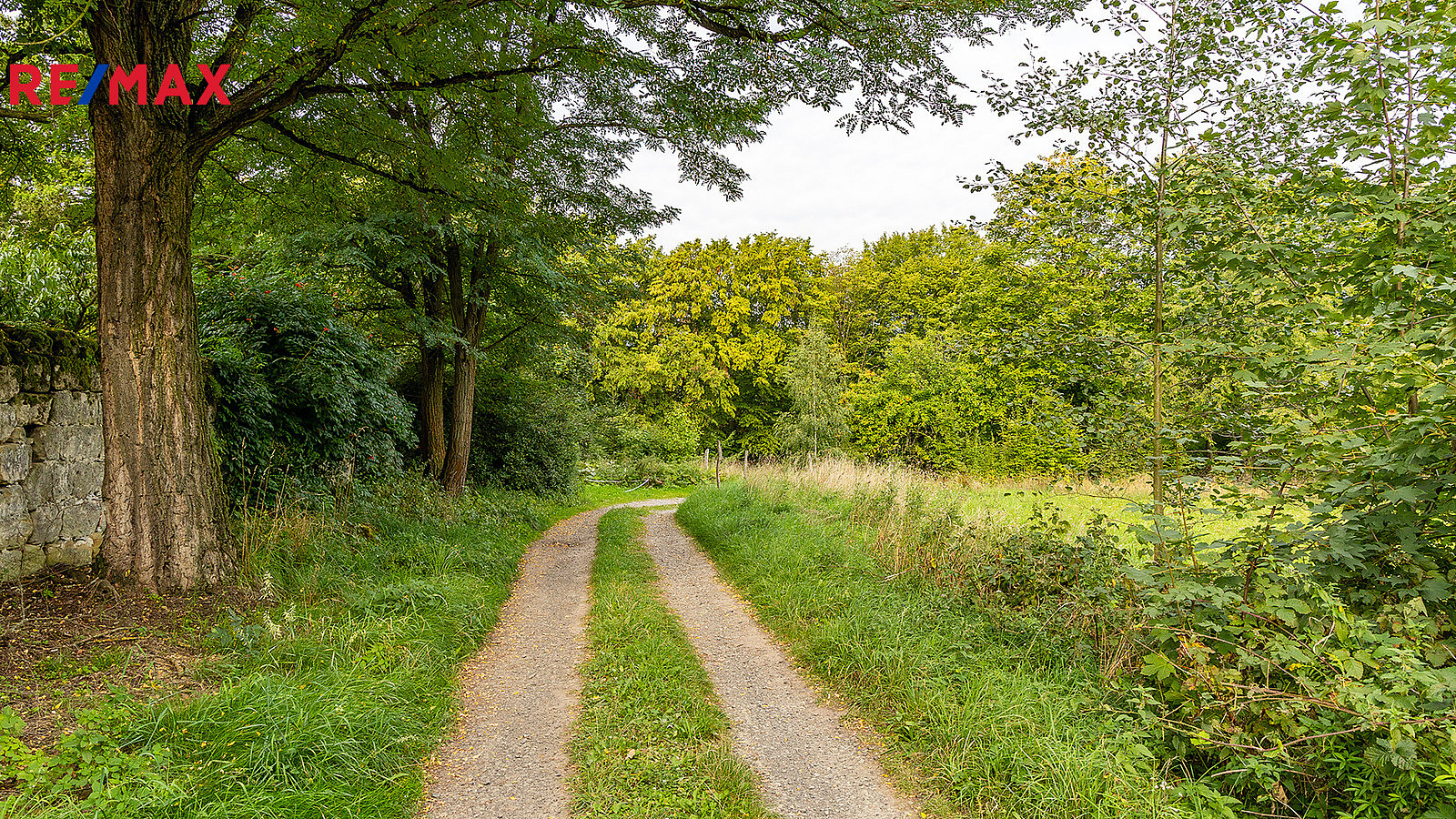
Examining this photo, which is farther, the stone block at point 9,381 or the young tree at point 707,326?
the young tree at point 707,326

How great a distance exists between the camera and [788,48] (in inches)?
225

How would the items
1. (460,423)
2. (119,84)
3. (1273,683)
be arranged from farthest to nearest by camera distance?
(460,423), (119,84), (1273,683)

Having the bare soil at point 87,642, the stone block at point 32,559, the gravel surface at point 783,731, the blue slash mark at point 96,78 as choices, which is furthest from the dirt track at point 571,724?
the blue slash mark at point 96,78

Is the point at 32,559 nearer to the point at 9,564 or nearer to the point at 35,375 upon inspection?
the point at 9,564

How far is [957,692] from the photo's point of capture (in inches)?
166

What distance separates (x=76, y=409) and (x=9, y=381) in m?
0.49

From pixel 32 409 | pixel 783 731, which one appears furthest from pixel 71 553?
pixel 783 731

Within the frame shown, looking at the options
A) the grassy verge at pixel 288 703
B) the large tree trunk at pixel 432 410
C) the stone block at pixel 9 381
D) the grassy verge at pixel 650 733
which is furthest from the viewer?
the large tree trunk at pixel 432 410

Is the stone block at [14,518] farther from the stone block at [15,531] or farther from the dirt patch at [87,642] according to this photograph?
the dirt patch at [87,642]

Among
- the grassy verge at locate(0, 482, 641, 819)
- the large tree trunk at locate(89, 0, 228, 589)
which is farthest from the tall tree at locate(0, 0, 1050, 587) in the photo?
the grassy verge at locate(0, 482, 641, 819)

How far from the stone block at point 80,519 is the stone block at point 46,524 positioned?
4 cm

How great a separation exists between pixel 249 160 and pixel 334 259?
207cm

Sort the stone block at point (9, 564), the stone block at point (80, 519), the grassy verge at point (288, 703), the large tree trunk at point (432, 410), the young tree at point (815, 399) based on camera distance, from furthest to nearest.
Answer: the young tree at point (815, 399)
the large tree trunk at point (432, 410)
the stone block at point (80, 519)
the stone block at point (9, 564)
the grassy verge at point (288, 703)

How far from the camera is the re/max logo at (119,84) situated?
455 cm
